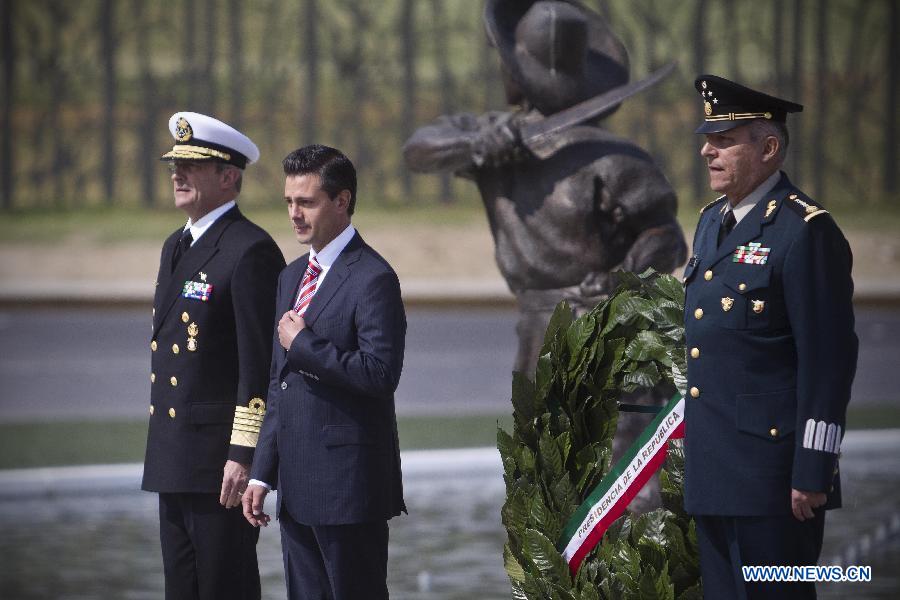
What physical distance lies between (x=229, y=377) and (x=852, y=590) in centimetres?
293

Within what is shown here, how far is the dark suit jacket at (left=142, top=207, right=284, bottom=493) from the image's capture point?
4.33 m

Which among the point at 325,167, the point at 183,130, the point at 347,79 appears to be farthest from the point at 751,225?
the point at 347,79

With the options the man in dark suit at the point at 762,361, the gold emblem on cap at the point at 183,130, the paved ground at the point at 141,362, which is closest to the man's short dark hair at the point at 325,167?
the gold emblem on cap at the point at 183,130

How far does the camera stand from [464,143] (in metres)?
6.01

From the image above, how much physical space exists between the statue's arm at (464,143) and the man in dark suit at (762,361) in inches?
92.2

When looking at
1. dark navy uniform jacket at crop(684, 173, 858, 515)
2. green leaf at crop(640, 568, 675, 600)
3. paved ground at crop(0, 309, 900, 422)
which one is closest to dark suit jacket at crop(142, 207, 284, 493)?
green leaf at crop(640, 568, 675, 600)

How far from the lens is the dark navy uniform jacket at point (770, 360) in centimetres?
333

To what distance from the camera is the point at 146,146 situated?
80.9ft

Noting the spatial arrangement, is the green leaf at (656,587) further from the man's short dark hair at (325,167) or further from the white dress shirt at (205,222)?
the white dress shirt at (205,222)

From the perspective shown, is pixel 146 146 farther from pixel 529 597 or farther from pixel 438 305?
pixel 529 597

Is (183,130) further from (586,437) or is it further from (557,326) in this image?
(586,437)

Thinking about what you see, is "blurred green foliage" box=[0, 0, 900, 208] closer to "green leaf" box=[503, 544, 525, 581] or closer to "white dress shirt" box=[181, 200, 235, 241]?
"white dress shirt" box=[181, 200, 235, 241]

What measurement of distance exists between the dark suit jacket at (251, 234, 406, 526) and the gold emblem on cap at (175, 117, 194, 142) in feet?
2.47

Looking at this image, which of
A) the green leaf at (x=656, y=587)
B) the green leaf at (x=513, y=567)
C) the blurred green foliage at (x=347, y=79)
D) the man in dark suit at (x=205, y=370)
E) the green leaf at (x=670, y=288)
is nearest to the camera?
the green leaf at (x=656, y=587)
